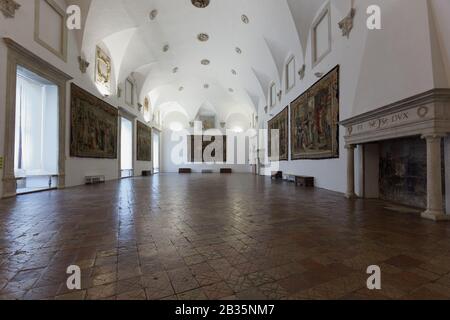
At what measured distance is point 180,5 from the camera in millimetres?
12172

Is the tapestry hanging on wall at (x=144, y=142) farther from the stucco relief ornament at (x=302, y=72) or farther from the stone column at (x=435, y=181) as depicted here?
the stone column at (x=435, y=181)

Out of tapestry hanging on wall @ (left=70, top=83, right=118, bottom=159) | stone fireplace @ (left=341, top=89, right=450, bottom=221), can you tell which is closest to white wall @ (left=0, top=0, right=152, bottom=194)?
tapestry hanging on wall @ (left=70, top=83, right=118, bottom=159)

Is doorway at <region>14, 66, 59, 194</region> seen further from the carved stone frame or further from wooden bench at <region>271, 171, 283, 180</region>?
wooden bench at <region>271, 171, 283, 180</region>

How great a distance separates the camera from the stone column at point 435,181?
3.95 metres

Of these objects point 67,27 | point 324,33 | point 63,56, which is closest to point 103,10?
point 67,27

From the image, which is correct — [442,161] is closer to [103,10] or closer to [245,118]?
[103,10]

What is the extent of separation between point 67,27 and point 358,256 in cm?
1195

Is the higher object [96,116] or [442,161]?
[96,116]

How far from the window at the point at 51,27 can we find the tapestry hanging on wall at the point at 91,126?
154 centimetres

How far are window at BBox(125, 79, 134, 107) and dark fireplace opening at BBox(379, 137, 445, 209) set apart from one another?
15.7 metres

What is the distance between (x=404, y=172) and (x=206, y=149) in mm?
23050

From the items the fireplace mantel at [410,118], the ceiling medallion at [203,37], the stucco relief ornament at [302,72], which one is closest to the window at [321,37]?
the stucco relief ornament at [302,72]

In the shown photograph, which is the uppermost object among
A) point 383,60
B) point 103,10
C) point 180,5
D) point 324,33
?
point 180,5

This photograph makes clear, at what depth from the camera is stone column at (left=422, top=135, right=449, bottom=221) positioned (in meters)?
3.95
